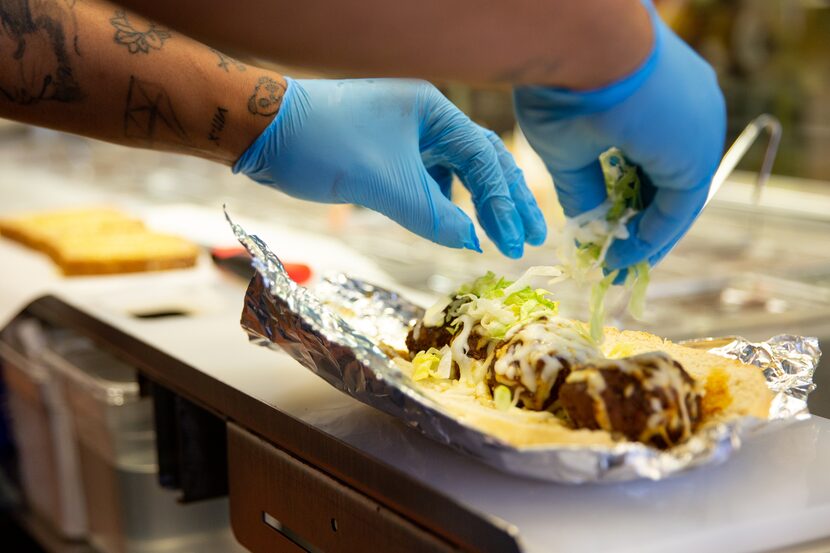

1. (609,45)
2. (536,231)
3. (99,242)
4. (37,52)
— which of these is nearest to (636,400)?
(609,45)

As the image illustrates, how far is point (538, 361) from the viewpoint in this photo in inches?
44.0

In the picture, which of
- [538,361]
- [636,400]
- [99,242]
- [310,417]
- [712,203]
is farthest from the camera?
[712,203]

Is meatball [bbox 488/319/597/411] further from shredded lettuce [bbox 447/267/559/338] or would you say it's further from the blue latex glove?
the blue latex glove

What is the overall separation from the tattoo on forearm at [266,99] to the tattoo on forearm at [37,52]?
26 centimetres

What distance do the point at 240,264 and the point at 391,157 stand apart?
0.93m

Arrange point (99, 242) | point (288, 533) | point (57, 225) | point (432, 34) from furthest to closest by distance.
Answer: point (57, 225) < point (99, 242) < point (288, 533) < point (432, 34)

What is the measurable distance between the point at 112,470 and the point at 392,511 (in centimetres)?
116

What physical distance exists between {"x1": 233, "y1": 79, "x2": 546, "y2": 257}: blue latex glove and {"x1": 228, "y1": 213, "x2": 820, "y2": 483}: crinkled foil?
199 millimetres

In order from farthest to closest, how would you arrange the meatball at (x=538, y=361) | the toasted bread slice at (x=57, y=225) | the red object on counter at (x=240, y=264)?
1. the toasted bread slice at (x=57, y=225)
2. the red object on counter at (x=240, y=264)
3. the meatball at (x=538, y=361)

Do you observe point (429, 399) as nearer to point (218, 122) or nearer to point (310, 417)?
point (310, 417)

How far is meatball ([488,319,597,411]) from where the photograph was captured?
1115mm

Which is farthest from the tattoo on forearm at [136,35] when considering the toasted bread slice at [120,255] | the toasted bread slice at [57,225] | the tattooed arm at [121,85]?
the toasted bread slice at [57,225]

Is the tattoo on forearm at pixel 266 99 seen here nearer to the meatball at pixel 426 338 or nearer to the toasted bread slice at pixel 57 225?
the meatball at pixel 426 338

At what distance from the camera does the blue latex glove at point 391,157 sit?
141 centimetres
